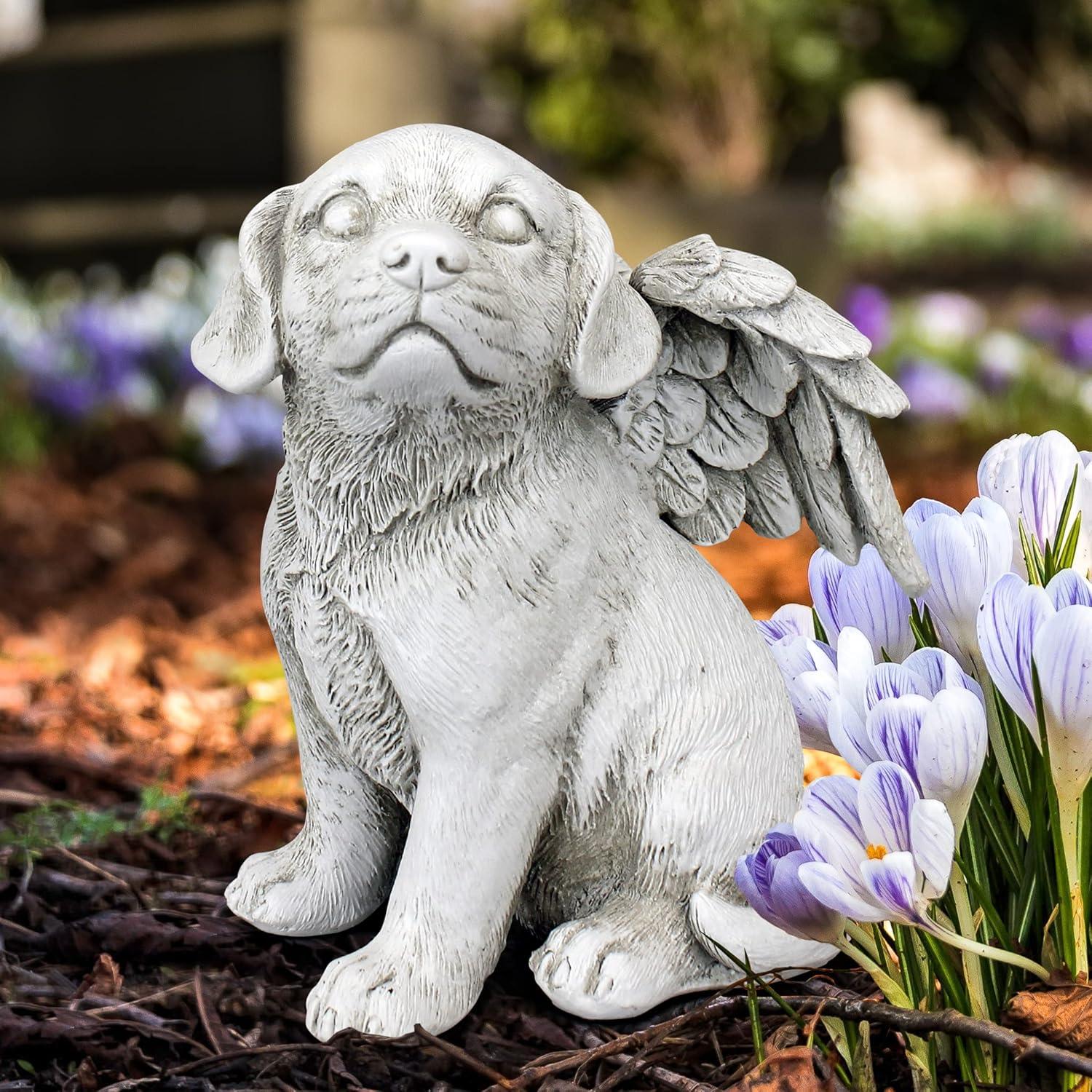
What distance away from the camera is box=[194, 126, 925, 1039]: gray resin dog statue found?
1467 millimetres

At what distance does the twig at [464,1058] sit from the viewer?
4.70 ft

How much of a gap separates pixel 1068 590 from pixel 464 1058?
74 cm

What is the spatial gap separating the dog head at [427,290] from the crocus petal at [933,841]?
0.57 metres

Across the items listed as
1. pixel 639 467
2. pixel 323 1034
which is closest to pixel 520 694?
pixel 639 467

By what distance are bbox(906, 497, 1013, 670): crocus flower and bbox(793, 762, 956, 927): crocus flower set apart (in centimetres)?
28

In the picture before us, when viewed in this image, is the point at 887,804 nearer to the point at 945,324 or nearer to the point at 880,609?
the point at 880,609

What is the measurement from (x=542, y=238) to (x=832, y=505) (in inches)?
17.7

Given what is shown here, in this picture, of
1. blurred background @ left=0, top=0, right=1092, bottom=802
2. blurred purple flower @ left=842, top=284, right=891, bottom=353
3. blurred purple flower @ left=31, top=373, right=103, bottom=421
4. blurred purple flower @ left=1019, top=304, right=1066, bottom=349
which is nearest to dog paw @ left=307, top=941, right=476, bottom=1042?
blurred background @ left=0, top=0, right=1092, bottom=802

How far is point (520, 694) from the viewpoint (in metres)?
1.52

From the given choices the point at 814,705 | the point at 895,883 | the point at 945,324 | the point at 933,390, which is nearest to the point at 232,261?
the point at 933,390

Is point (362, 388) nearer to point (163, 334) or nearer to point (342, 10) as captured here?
point (163, 334)

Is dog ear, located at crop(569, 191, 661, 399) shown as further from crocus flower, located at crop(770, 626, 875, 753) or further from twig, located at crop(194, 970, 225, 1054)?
twig, located at crop(194, 970, 225, 1054)

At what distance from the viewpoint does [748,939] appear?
1.58 m

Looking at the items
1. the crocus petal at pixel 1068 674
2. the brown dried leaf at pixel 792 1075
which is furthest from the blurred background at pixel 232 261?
the crocus petal at pixel 1068 674
